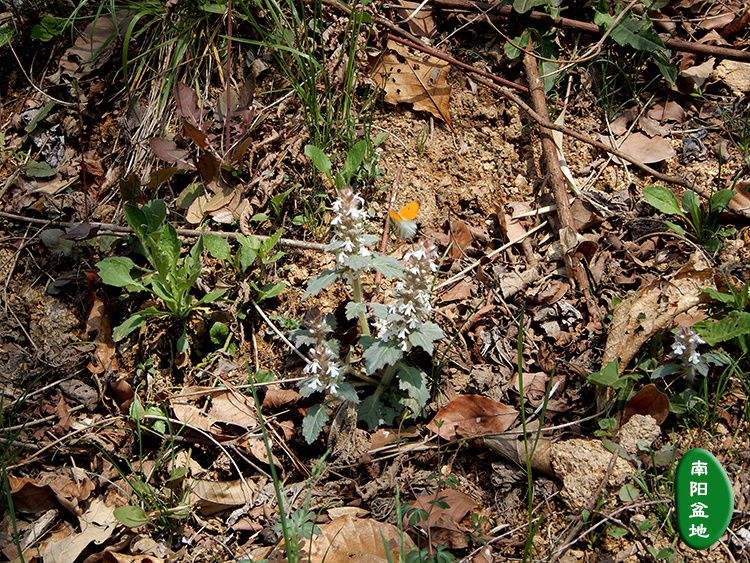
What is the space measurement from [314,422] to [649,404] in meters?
1.30

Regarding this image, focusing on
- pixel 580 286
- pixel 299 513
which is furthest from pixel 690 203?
pixel 299 513

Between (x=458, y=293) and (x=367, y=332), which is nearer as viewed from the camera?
(x=367, y=332)

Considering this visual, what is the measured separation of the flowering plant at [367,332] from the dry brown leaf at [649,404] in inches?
31.7

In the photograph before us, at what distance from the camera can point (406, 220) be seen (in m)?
2.83

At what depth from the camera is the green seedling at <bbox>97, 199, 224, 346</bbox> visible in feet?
8.57

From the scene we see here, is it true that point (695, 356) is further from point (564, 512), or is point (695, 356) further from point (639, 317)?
point (564, 512)

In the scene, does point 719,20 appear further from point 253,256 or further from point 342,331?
point 253,256

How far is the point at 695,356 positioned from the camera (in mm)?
2164

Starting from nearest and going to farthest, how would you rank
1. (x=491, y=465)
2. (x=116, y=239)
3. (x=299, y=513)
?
(x=299, y=513) < (x=491, y=465) < (x=116, y=239)

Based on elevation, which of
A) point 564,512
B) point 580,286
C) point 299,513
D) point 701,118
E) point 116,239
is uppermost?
point 701,118

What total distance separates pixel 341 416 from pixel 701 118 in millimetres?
2412

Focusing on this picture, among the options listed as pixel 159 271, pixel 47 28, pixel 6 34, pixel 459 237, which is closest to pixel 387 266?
pixel 459 237

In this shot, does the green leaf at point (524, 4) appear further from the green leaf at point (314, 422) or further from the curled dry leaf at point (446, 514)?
the curled dry leaf at point (446, 514)

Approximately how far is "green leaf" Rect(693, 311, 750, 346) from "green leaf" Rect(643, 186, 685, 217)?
23.5 inches
